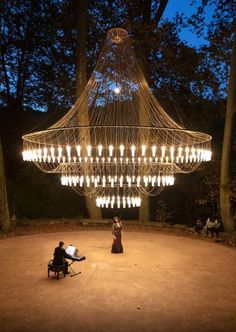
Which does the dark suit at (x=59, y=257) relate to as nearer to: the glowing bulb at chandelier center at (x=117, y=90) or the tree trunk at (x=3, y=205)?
the glowing bulb at chandelier center at (x=117, y=90)

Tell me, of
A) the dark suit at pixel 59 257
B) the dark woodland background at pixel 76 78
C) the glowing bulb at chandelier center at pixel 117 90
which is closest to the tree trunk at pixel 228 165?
the dark woodland background at pixel 76 78

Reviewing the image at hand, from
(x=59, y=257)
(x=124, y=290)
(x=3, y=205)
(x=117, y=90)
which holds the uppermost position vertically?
(x=117, y=90)

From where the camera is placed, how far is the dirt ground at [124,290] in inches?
248

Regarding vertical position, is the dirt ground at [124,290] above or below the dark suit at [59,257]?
below

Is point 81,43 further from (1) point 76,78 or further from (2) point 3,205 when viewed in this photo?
(2) point 3,205

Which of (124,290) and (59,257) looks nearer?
(124,290)

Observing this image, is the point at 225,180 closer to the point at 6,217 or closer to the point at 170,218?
the point at 170,218

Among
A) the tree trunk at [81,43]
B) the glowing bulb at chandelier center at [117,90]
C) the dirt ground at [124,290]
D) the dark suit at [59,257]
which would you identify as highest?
the tree trunk at [81,43]

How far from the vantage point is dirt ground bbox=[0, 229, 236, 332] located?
20.7 feet

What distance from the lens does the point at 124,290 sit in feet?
25.9

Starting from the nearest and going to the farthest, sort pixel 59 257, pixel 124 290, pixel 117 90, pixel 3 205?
pixel 124 290
pixel 59 257
pixel 117 90
pixel 3 205

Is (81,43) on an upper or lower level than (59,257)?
upper

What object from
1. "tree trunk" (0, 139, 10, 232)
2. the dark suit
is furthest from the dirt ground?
"tree trunk" (0, 139, 10, 232)

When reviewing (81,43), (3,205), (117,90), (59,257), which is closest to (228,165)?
(117,90)
